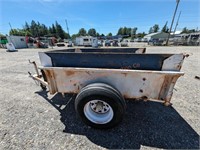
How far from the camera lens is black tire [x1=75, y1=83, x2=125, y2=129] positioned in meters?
2.07

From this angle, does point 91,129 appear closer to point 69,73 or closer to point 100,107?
point 100,107

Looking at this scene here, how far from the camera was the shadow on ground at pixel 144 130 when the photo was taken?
2.08 meters

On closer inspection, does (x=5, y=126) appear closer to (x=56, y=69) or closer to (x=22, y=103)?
(x=22, y=103)

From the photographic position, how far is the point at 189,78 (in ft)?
17.0

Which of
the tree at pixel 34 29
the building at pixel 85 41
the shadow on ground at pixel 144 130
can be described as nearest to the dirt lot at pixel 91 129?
the shadow on ground at pixel 144 130

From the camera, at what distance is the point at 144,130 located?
7.66ft

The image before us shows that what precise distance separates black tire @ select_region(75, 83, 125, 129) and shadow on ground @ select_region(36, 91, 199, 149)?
0.20 meters

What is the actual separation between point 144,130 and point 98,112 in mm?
984

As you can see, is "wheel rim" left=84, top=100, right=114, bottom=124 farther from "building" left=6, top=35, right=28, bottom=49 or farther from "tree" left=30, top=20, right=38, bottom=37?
"tree" left=30, top=20, right=38, bottom=37

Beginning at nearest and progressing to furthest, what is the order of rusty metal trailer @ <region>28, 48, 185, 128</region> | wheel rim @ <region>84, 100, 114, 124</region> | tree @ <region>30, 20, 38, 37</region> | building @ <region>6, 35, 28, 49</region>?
rusty metal trailer @ <region>28, 48, 185, 128</region> → wheel rim @ <region>84, 100, 114, 124</region> → building @ <region>6, 35, 28, 49</region> → tree @ <region>30, 20, 38, 37</region>

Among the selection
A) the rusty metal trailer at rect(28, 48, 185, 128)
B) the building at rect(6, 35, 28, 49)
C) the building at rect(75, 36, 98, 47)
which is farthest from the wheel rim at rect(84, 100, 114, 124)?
the building at rect(75, 36, 98, 47)

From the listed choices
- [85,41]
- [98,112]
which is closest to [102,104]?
[98,112]

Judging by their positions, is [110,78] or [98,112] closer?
[110,78]

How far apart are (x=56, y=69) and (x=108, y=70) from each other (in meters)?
1.09
